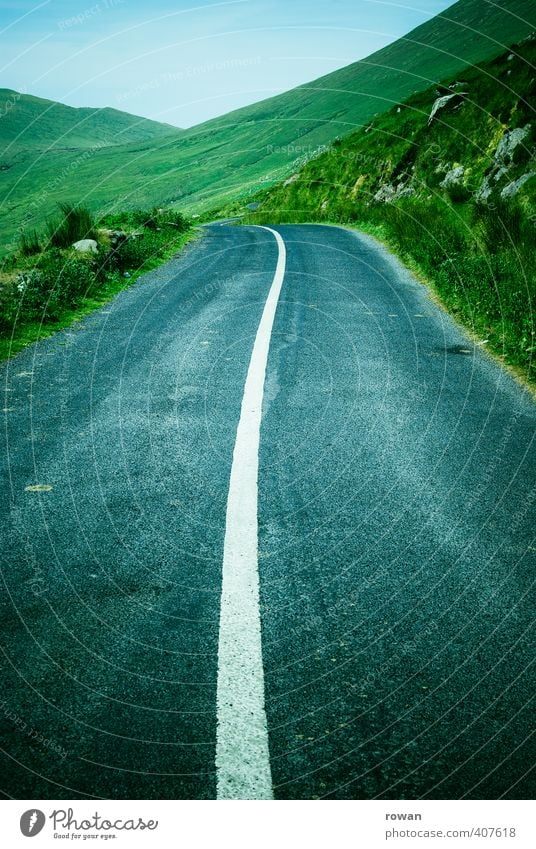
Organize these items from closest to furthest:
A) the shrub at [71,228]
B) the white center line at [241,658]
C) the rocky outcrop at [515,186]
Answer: the white center line at [241,658]
the shrub at [71,228]
the rocky outcrop at [515,186]

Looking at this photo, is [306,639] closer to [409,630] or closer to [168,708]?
[409,630]

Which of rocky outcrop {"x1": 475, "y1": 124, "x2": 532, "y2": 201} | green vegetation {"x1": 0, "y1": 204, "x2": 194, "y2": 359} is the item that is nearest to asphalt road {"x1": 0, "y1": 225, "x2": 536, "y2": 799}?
green vegetation {"x1": 0, "y1": 204, "x2": 194, "y2": 359}

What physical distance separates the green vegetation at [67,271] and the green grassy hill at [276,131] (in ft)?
211

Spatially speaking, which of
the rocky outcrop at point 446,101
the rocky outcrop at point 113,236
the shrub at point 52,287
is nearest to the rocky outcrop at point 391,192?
the rocky outcrop at point 446,101

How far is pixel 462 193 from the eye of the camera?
60.1ft

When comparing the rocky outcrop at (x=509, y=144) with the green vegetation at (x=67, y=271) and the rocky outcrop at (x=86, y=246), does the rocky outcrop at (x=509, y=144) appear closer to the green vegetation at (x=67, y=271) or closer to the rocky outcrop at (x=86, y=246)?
the green vegetation at (x=67, y=271)

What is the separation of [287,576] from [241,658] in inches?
24.5

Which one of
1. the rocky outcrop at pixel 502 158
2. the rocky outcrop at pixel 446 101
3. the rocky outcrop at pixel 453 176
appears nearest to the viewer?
the rocky outcrop at pixel 502 158

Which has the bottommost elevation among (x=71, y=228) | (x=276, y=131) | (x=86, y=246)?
(x=86, y=246)

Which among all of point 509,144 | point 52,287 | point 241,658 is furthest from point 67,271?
point 509,144

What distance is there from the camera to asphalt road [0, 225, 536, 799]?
82.9 inches

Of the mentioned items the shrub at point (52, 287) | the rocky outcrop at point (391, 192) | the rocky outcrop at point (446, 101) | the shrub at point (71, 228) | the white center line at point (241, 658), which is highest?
the rocky outcrop at point (446, 101)

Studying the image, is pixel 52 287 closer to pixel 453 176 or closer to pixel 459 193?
pixel 459 193

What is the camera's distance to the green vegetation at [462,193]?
8.62m
